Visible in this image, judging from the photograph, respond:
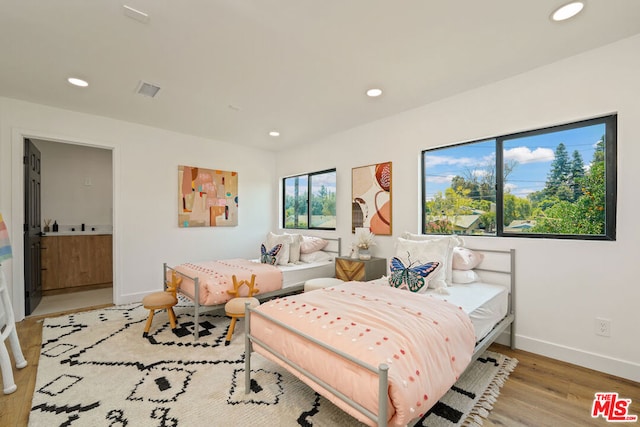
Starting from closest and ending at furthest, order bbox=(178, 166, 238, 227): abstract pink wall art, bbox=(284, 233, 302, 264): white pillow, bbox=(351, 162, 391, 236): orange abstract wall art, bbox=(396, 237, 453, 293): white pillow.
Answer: bbox=(396, 237, 453, 293): white pillow
bbox=(351, 162, 391, 236): orange abstract wall art
bbox=(284, 233, 302, 264): white pillow
bbox=(178, 166, 238, 227): abstract pink wall art

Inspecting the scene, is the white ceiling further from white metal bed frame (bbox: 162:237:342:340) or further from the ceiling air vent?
white metal bed frame (bbox: 162:237:342:340)

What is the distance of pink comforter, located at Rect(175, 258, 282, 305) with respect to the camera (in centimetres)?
286

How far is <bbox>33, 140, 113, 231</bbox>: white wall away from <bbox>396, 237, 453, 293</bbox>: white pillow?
553cm

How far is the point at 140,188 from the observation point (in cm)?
409

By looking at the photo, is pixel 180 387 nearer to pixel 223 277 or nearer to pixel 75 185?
pixel 223 277

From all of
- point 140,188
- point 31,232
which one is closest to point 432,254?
point 140,188

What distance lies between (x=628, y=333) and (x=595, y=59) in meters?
2.17

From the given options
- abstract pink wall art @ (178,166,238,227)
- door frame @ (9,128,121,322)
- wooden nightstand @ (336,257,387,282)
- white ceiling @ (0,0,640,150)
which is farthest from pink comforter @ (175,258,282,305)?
white ceiling @ (0,0,640,150)

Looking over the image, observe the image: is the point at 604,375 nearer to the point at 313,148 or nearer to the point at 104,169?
the point at 313,148

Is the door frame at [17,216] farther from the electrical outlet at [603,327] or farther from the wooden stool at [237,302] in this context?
the electrical outlet at [603,327]

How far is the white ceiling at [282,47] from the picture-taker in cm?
185

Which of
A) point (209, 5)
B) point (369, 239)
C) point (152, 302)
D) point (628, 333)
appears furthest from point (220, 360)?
point (628, 333)

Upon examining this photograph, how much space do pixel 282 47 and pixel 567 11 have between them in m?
1.96

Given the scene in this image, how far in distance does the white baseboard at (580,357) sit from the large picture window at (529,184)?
0.95 metres
